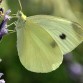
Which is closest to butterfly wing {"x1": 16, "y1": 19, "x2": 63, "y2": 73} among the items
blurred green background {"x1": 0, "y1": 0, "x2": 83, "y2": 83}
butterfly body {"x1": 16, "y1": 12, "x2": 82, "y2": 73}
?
butterfly body {"x1": 16, "y1": 12, "x2": 82, "y2": 73}

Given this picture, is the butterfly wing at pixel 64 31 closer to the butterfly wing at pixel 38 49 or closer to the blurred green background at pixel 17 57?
the butterfly wing at pixel 38 49

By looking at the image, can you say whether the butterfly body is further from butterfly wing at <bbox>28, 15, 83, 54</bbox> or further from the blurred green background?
the blurred green background

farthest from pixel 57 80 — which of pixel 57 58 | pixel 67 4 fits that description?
pixel 57 58

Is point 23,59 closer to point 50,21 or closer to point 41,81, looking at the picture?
point 50,21

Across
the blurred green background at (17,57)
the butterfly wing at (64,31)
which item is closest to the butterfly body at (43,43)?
the butterfly wing at (64,31)

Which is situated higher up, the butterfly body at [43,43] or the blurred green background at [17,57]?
the butterfly body at [43,43]

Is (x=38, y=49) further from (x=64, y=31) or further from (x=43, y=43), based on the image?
(x=64, y=31)
